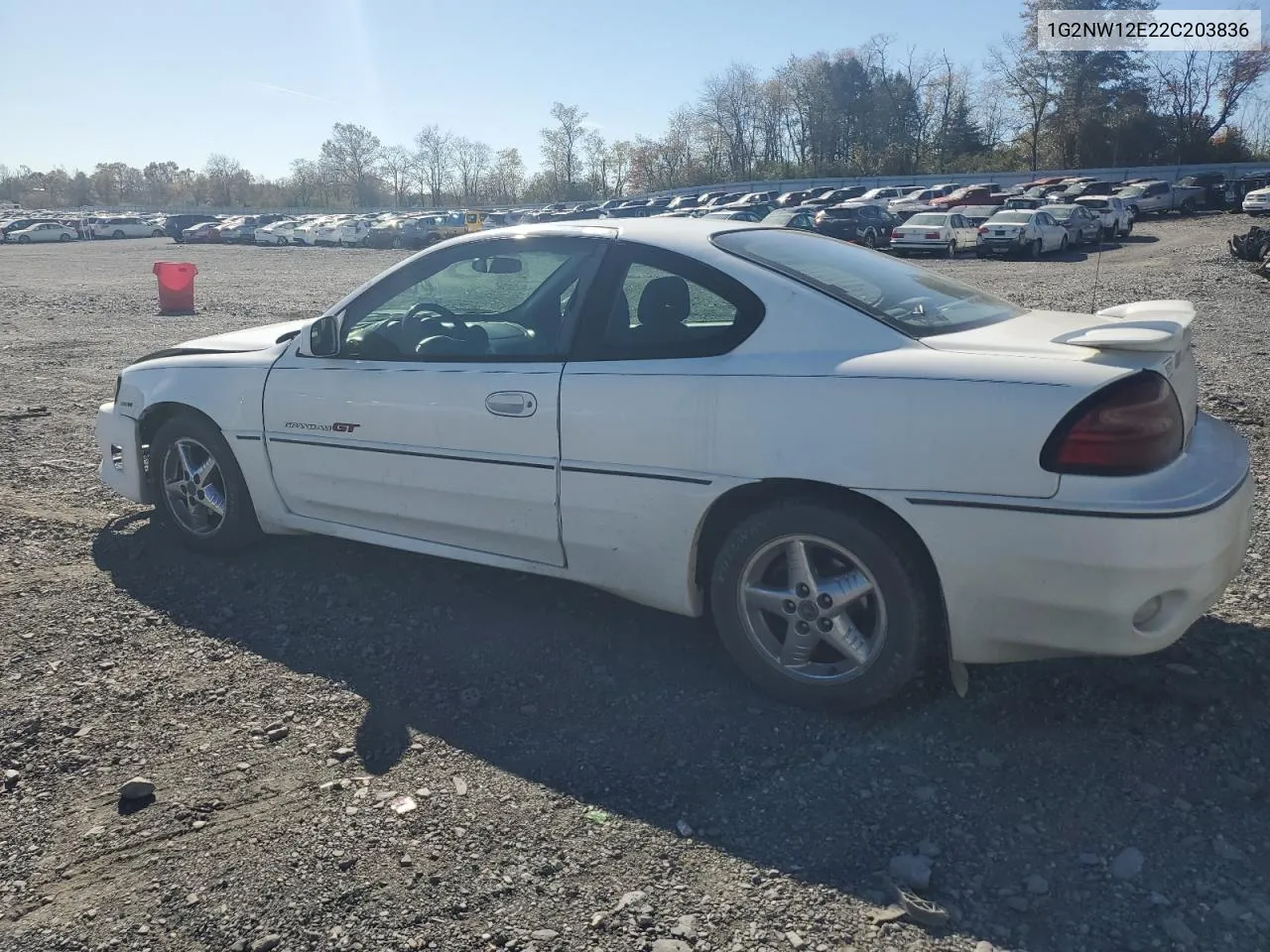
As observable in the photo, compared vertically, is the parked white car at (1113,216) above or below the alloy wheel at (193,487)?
above

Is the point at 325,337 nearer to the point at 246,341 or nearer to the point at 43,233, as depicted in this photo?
the point at 246,341

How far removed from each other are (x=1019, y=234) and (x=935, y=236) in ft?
7.99

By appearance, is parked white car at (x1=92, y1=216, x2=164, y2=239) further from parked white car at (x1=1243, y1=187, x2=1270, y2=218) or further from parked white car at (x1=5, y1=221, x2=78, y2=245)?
parked white car at (x1=1243, y1=187, x2=1270, y2=218)

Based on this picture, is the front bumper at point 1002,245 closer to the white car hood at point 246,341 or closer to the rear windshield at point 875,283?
the rear windshield at point 875,283

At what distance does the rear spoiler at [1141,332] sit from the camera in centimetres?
295

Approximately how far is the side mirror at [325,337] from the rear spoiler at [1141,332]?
9.40 feet

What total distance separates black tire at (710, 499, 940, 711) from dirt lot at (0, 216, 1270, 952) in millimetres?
112

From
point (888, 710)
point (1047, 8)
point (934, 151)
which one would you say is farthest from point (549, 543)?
point (934, 151)

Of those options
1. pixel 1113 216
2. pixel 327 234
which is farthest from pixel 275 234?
pixel 1113 216

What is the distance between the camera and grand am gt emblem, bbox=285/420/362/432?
4.27 meters

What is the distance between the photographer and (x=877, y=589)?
3.16 meters

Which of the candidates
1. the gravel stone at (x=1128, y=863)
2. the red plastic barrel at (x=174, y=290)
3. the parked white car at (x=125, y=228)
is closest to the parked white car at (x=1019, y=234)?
the red plastic barrel at (x=174, y=290)

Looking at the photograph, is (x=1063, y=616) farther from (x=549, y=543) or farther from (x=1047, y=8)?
(x=1047, y=8)

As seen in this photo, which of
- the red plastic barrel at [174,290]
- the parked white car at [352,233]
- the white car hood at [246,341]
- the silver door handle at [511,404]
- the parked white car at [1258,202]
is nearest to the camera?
the silver door handle at [511,404]
